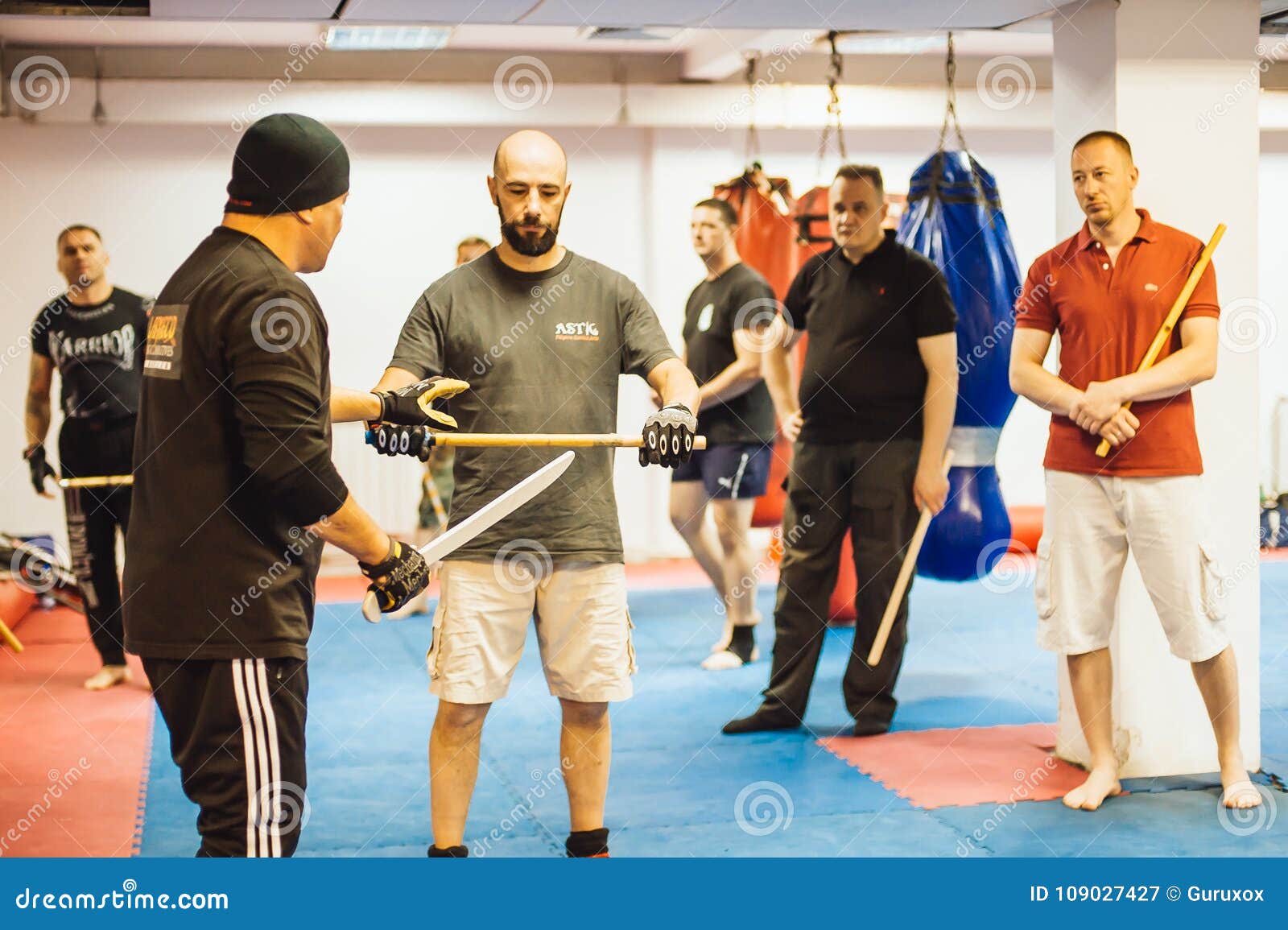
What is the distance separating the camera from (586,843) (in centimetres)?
315

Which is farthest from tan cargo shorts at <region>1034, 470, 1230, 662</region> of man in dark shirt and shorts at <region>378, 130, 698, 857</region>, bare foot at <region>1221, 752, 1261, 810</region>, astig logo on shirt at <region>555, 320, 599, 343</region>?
astig logo on shirt at <region>555, 320, 599, 343</region>

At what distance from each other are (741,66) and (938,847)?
19.0 ft

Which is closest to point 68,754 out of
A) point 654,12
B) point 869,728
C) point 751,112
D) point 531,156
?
point 869,728

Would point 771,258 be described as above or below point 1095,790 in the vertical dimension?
above

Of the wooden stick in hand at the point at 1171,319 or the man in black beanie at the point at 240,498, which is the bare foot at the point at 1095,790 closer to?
the wooden stick in hand at the point at 1171,319

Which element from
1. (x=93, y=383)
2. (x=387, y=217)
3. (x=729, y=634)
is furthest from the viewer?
(x=387, y=217)

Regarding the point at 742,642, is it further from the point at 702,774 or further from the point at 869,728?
the point at 702,774

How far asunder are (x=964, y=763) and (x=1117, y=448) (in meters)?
1.09

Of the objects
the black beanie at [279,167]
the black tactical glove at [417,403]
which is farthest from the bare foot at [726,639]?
the black beanie at [279,167]

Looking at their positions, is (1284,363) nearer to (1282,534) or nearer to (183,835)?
(1282,534)

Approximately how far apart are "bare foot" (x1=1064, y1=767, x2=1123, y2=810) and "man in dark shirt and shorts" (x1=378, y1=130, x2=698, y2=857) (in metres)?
1.35

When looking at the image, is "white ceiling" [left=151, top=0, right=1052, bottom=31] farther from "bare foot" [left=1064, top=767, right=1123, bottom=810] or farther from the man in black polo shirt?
"bare foot" [left=1064, top=767, right=1123, bottom=810]

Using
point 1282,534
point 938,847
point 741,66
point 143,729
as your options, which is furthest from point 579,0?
point 1282,534

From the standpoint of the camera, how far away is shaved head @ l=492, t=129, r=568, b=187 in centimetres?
299
